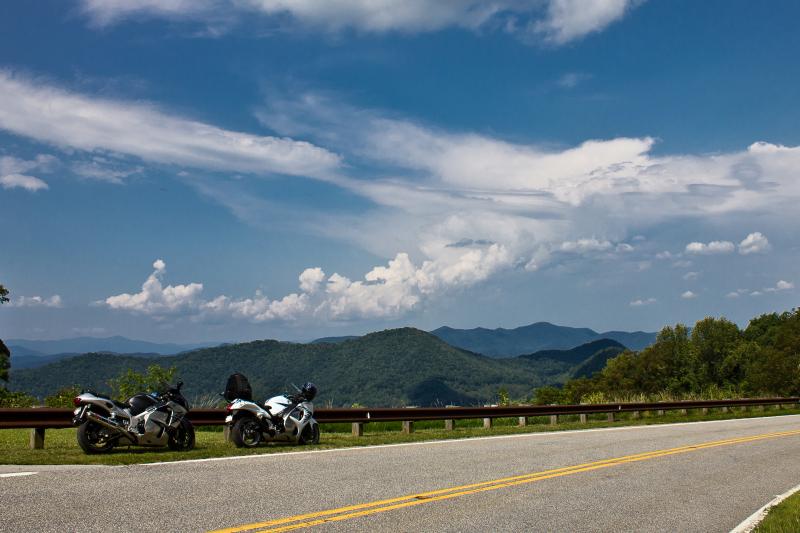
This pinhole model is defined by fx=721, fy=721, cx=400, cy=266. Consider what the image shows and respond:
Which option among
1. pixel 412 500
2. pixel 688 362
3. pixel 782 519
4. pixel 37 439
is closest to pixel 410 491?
pixel 412 500

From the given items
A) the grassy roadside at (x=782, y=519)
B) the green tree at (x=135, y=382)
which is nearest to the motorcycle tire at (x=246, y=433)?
the grassy roadside at (x=782, y=519)

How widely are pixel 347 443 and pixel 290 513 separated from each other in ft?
26.5

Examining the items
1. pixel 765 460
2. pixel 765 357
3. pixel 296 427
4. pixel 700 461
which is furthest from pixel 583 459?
pixel 765 357

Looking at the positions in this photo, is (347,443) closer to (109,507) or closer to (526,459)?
(526,459)

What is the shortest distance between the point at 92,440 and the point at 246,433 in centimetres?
294

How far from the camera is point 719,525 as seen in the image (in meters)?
8.44

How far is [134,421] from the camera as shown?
1220cm

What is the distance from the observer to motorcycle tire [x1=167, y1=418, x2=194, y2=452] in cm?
1291

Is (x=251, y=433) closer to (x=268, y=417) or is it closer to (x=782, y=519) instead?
(x=268, y=417)

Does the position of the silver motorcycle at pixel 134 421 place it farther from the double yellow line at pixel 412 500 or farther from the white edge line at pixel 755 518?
the white edge line at pixel 755 518

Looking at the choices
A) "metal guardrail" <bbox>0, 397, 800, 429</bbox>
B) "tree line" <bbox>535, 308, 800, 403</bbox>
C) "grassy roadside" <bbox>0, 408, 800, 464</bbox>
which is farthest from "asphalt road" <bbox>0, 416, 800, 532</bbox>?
"tree line" <bbox>535, 308, 800, 403</bbox>

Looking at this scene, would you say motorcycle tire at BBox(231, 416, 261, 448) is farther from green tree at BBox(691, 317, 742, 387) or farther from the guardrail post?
green tree at BBox(691, 317, 742, 387)

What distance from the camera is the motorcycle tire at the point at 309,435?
14750 mm

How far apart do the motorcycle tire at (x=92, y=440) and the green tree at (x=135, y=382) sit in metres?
15.2
